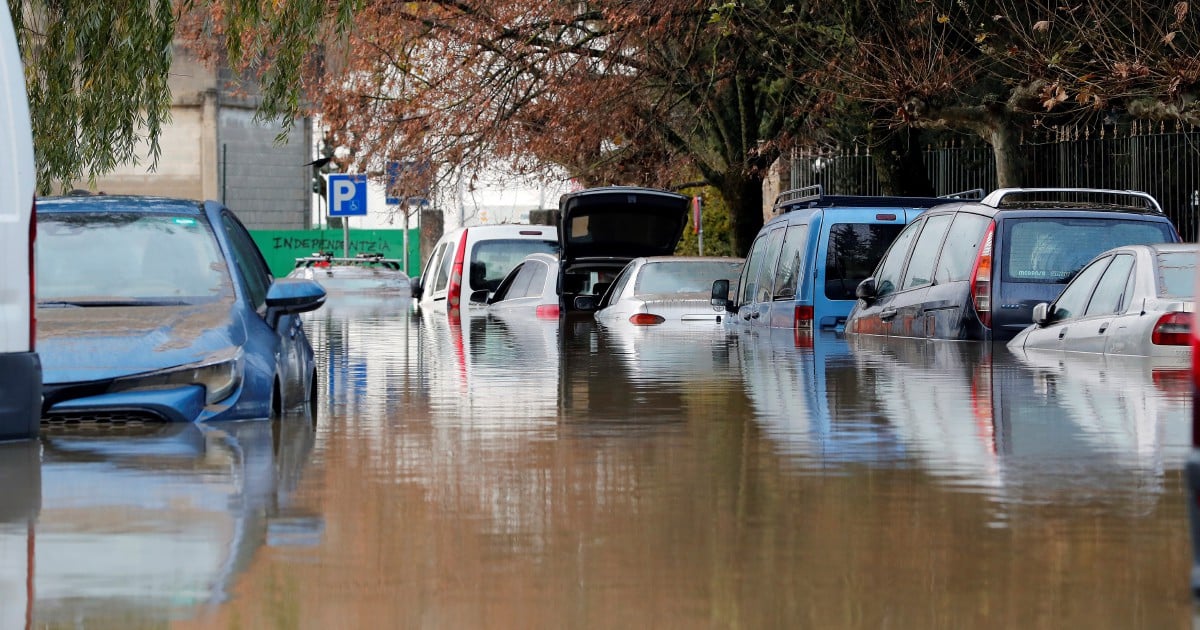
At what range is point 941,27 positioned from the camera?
88.3ft

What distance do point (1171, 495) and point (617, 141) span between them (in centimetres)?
2981

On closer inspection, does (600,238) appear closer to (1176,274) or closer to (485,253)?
(485,253)

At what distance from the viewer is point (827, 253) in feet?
67.9

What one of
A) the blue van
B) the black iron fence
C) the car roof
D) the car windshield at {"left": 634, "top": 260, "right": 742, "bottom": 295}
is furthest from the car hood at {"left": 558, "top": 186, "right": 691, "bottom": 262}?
the car roof

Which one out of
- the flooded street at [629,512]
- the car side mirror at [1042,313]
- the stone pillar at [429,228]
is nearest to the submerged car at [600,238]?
the car side mirror at [1042,313]

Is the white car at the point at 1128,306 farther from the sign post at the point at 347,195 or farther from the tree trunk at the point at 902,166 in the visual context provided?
the sign post at the point at 347,195

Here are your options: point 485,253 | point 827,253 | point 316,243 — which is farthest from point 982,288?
point 316,243

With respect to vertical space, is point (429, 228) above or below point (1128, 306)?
above

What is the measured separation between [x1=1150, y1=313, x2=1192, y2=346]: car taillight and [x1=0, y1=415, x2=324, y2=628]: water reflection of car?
5938 mm

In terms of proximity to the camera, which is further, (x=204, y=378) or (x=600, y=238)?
(x=600, y=238)

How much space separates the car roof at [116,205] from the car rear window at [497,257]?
776 inches

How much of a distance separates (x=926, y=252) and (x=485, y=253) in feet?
47.2

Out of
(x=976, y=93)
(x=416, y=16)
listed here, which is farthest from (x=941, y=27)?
(x=416, y=16)

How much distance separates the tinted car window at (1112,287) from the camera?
14523mm
